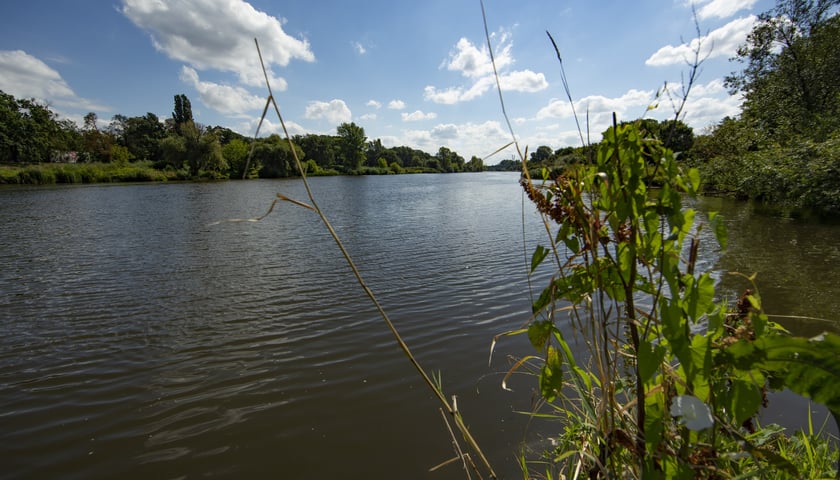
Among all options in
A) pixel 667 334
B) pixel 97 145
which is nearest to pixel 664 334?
pixel 667 334

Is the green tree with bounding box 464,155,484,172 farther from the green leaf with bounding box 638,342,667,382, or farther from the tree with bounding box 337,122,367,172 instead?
the tree with bounding box 337,122,367,172

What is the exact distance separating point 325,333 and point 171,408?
6.77 feet

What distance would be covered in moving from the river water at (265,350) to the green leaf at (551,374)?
107 cm

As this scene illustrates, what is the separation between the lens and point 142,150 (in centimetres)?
7600

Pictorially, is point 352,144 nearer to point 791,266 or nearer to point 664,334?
point 791,266

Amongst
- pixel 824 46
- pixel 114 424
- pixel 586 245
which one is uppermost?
pixel 824 46

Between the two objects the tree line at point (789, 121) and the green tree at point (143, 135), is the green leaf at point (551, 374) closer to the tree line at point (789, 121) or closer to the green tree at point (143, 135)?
the tree line at point (789, 121)

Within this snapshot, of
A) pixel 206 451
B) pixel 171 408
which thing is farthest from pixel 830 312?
pixel 171 408

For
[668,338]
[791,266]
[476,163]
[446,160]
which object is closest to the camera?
[668,338]

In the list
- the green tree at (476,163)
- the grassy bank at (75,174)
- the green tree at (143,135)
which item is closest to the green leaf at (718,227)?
the green tree at (476,163)

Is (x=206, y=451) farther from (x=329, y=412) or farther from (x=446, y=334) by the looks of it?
(x=446, y=334)

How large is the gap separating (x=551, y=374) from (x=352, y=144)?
101378 mm

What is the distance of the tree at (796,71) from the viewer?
1603 centimetres

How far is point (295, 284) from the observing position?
770 centimetres
